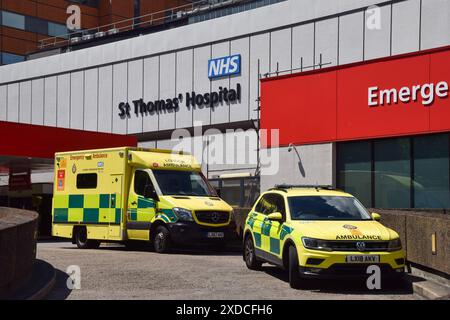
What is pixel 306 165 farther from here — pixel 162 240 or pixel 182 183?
pixel 162 240

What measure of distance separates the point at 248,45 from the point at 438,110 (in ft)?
48.6

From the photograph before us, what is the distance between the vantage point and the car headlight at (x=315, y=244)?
36.6 ft

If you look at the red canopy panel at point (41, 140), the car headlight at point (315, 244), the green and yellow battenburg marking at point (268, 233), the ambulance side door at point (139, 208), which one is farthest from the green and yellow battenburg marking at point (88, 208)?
the car headlight at point (315, 244)

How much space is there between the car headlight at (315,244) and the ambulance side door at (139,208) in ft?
26.9

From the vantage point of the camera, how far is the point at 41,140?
2820cm

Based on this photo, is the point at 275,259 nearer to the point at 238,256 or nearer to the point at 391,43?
the point at 238,256

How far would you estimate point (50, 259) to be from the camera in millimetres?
16062

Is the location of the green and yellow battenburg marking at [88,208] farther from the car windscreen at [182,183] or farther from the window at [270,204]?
the window at [270,204]

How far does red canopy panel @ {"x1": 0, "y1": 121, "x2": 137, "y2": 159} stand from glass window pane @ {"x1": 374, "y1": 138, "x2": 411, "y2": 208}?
38.8ft

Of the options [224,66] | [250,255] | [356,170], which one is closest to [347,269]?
[250,255]

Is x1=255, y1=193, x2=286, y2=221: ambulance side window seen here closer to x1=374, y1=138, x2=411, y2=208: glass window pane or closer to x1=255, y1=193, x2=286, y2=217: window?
x1=255, y1=193, x2=286, y2=217: window

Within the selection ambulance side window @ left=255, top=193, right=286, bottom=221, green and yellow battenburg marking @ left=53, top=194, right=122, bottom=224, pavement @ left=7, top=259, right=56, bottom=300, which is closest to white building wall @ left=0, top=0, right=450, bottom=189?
green and yellow battenburg marking @ left=53, top=194, right=122, bottom=224

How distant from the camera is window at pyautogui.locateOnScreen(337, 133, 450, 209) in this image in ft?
75.4
